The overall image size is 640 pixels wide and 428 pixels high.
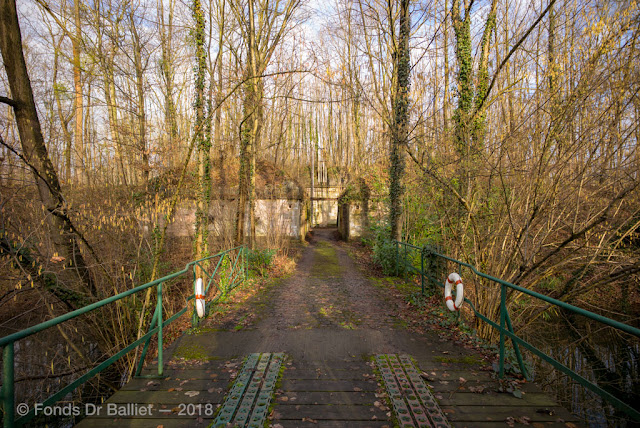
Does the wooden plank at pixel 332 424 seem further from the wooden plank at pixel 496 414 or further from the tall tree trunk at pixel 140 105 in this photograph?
the tall tree trunk at pixel 140 105

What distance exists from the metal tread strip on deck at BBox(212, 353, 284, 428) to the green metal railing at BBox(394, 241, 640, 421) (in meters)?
2.60

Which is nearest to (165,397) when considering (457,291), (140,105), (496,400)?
(496,400)

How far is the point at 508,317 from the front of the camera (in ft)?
11.6

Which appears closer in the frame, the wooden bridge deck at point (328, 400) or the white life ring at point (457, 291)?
the wooden bridge deck at point (328, 400)

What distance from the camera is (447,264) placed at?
6.69 m

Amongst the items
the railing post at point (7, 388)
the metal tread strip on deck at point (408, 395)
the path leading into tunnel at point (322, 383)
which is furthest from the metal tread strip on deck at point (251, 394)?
the railing post at point (7, 388)

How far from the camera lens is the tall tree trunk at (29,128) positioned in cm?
488

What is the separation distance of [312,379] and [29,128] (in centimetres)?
578

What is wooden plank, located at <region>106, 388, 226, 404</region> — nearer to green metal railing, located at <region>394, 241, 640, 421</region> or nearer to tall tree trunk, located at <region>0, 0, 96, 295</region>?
tall tree trunk, located at <region>0, 0, 96, 295</region>

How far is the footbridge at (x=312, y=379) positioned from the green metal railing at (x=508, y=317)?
2cm

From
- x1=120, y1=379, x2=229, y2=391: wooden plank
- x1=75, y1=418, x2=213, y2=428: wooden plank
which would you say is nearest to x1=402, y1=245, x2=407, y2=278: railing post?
x1=120, y1=379, x2=229, y2=391: wooden plank

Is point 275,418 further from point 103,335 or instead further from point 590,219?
point 590,219

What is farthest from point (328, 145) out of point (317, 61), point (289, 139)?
point (317, 61)

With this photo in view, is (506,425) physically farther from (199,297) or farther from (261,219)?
(261,219)
